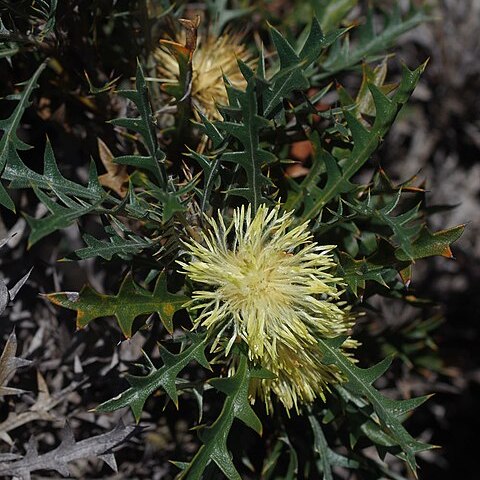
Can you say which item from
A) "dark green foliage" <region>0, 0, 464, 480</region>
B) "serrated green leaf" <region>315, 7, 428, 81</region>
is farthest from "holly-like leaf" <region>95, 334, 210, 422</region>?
"serrated green leaf" <region>315, 7, 428, 81</region>

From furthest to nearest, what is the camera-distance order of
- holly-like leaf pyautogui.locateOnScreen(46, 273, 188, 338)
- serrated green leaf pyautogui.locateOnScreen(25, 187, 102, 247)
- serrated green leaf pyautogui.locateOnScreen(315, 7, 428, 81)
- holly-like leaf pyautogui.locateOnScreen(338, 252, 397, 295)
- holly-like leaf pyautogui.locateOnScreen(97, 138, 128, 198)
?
1. serrated green leaf pyautogui.locateOnScreen(315, 7, 428, 81)
2. holly-like leaf pyautogui.locateOnScreen(97, 138, 128, 198)
3. holly-like leaf pyautogui.locateOnScreen(338, 252, 397, 295)
4. holly-like leaf pyautogui.locateOnScreen(46, 273, 188, 338)
5. serrated green leaf pyautogui.locateOnScreen(25, 187, 102, 247)

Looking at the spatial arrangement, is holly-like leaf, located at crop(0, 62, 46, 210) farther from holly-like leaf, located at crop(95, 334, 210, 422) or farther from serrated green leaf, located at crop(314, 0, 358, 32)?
serrated green leaf, located at crop(314, 0, 358, 32)

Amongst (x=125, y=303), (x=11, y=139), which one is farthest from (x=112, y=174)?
(x=125, y=303)

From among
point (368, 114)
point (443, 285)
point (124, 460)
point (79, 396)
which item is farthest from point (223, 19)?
point (443, 285)

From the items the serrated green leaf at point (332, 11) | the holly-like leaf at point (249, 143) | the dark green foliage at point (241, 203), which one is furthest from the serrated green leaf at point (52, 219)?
the serrated green leaf at point (332, 11)

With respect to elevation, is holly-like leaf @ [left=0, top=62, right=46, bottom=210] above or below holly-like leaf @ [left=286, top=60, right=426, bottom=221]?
below

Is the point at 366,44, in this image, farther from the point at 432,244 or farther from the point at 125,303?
the point at 125,303

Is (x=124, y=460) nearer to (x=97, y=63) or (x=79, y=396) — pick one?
(x=79, y=396)
